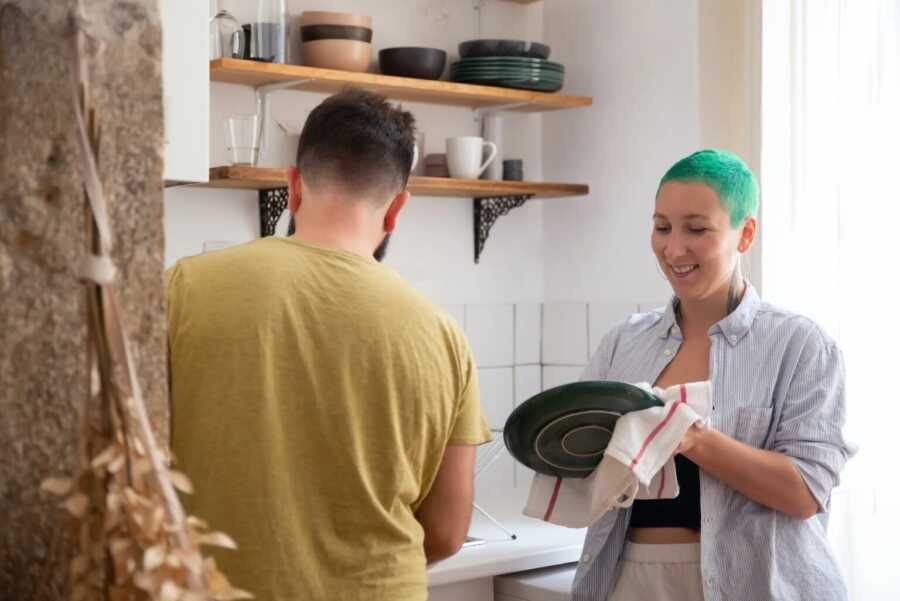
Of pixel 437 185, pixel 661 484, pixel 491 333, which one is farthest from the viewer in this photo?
pixel 491 333

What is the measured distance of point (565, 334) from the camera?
3.57 meters

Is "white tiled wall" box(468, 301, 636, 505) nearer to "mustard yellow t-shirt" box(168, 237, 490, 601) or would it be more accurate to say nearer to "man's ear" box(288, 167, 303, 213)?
"man's ear" box(288, 167, 303, 213)

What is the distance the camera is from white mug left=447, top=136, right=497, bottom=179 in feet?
10.4

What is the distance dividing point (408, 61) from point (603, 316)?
37.1 inches

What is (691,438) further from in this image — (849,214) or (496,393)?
(496,393)

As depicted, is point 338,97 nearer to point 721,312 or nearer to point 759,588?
point 721,312

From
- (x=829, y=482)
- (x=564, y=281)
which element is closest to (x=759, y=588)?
(x=829, y=482)

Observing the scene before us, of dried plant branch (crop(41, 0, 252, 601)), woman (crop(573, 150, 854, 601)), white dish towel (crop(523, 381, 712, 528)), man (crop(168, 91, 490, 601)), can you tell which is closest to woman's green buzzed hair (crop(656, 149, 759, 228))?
woman (crop(573, 150, 854, 601))

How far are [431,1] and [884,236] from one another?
4.57ft

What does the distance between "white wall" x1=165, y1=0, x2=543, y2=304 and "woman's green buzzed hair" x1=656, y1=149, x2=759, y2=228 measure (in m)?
1.29

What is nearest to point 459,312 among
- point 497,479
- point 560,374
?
point 560,374

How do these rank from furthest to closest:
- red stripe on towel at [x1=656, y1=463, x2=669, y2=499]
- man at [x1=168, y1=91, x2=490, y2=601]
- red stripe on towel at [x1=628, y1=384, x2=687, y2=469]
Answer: red stripe on towel at [x1=656, y1=463, x2=669, y2=499], red stripe on towel at [x1=628, y1=384, x2=687, y2=469], man at [x1=168, y1=91, x2=490, y2=601]

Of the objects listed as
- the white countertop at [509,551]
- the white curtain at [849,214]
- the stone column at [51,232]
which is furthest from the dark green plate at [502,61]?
the stone column at [51,232]

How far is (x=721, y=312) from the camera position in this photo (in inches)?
83.4
